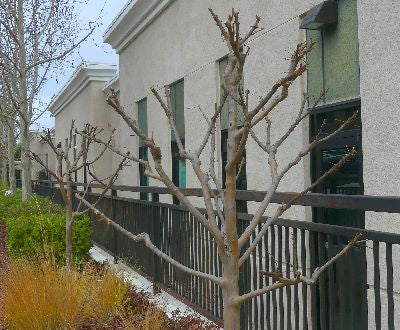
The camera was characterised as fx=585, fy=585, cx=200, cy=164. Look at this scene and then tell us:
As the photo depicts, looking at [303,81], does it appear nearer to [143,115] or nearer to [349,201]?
[349,201]

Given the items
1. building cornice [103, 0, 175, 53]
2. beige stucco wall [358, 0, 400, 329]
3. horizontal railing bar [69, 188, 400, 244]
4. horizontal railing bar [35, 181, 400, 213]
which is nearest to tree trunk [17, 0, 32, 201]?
building cornice [103, 0, 175, 53]

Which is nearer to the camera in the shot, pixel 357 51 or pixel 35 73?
pixel 357 51

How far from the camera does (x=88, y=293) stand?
19.4 feet

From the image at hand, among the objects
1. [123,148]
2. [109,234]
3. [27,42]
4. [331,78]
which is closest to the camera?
[331,78]

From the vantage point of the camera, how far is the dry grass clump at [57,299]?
5371 millimetres

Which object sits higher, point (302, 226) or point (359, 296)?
point (302, 226)

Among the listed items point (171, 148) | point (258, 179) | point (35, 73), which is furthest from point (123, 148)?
point (258, 179)

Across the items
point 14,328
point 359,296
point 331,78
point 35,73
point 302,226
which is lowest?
point 14,328

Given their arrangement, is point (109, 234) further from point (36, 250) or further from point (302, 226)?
point (302, 226)

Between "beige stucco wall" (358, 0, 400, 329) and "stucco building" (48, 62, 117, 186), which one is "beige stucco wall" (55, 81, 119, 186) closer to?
"stucco building" (48, 62, 117, 186)

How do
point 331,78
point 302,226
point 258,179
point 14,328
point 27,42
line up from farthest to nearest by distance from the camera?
point 27,42, point 258,179, point 331,78, point 14,328, point 302,226

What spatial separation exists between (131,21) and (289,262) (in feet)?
36.3

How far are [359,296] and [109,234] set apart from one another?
7.23 m

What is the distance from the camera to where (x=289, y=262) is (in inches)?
165
